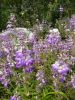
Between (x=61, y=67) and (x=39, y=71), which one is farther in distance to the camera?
(x=39, y=71)

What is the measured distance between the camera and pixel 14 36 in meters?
6.58

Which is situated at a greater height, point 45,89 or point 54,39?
point 54,39

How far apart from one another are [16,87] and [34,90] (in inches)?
9.5

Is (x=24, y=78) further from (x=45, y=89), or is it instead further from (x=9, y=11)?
(x=9, y=11)

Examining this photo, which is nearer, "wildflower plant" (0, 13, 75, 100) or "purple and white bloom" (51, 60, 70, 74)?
"purple and white bloom" (51, 60, 70, 74)

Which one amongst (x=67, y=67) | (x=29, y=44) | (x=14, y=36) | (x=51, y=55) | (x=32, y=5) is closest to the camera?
(x=67, y=67)

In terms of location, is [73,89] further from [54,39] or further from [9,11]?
[9,11]

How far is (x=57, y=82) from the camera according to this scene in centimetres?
444

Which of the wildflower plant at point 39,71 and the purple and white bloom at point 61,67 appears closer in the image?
the purple and white bloom at point 61,67

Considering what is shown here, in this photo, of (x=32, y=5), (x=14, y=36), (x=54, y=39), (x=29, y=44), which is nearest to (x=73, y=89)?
(x=54, y=39)

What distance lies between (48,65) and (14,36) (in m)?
1.72

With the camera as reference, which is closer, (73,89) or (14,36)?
(73,89)

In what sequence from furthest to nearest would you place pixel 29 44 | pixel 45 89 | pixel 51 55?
pixel 29 44 < pixel 51 55 < pixel 45 89

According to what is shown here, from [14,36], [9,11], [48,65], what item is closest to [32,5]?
[9,11]
